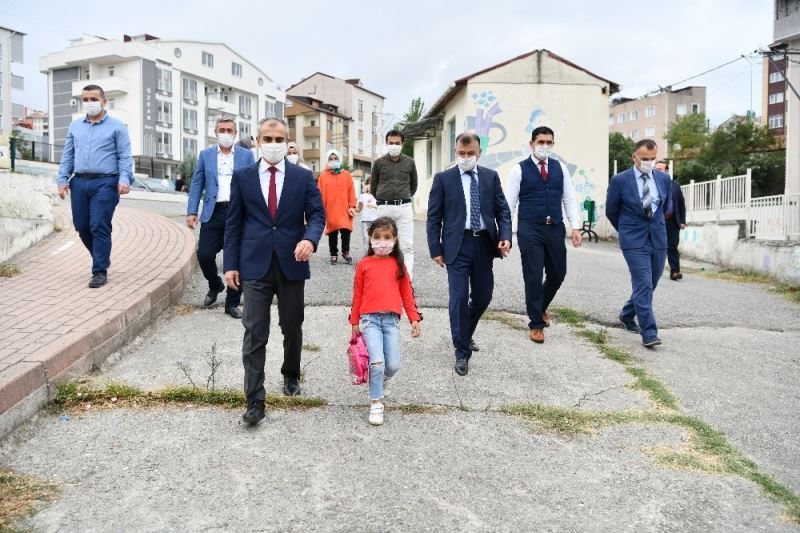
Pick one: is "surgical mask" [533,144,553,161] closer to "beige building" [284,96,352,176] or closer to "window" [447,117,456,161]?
"window" [447,117,456,161]

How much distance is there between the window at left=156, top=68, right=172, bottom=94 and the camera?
52375 mm

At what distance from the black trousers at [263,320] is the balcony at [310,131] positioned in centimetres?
6894

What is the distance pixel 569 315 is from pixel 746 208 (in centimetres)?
880

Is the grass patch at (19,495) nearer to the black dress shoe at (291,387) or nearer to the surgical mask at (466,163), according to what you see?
the black dress shoe at (291,387)

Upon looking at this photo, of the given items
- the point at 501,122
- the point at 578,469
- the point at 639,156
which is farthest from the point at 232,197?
the point at 501,122

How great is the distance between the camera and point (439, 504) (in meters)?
3.14

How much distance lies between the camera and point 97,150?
6.71 meters

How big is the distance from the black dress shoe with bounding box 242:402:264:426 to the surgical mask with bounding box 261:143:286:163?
1567 mm

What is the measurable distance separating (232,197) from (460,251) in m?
1.93

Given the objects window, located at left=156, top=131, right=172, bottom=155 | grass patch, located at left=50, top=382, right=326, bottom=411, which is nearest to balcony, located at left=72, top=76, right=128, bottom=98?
window, located at left=156, top=131, right=172, bottom=155

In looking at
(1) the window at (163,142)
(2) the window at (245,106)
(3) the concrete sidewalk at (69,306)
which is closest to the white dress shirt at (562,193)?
(3) the concrete sidewalk at (69,306)

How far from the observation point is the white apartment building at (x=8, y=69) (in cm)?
5403

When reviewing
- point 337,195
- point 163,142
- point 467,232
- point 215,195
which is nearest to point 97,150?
point 215,195

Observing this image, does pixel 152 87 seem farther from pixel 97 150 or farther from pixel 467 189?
pixel 467 189
